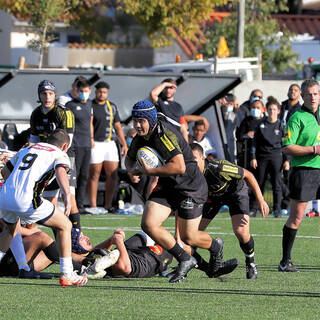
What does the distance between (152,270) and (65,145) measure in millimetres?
1714

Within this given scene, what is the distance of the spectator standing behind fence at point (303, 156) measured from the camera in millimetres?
11078

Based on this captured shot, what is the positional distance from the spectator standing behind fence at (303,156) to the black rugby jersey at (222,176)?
2.66 ft

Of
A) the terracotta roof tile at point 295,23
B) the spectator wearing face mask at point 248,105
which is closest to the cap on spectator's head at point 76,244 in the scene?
the spectator wearing face mask at point 248,105

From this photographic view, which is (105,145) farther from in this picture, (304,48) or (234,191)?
(304,48)

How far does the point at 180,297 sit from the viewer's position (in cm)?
873

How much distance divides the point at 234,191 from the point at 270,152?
746 centimetres

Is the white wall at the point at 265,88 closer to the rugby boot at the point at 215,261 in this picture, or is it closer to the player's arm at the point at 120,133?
the player's arm at the point at 120,133

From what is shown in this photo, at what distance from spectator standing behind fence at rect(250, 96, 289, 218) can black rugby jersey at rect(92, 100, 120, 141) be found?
2.48 metres

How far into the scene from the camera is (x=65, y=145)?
31.8 feet

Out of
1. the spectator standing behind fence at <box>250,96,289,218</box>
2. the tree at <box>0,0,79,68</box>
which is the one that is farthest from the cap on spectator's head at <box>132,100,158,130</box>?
the tree at <box>0,0,79,68</box>

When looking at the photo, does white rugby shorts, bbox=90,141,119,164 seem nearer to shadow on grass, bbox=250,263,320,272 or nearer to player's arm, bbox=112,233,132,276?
shadow on grass, bbox=250,263,320,272

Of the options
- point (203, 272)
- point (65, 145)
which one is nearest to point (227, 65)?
point (203, 272)

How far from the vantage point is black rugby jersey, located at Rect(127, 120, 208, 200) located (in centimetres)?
980

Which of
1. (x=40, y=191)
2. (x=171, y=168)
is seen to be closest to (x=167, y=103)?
(x=171, y=168)
